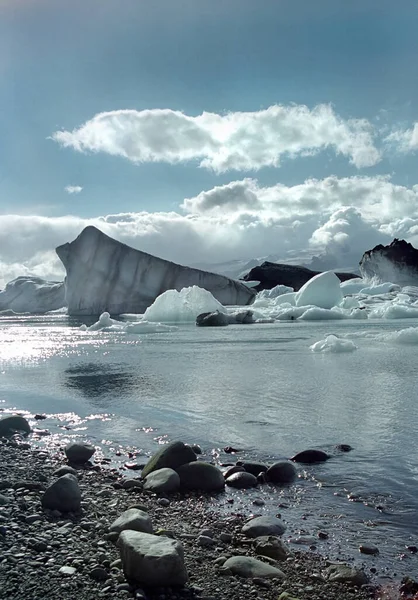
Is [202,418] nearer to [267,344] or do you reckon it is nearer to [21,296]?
[267,344]

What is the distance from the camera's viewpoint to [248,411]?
8250mm

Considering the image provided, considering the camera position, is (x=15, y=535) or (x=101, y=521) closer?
(x=15, y=535)

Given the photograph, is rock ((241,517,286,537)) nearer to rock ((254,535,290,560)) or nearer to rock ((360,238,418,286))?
rock ((254,535,290,560))

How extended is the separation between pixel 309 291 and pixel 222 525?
111 feet

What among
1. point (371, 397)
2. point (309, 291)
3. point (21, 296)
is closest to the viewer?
point (371, 397)

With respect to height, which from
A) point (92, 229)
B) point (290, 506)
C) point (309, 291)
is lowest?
point (290, 506)

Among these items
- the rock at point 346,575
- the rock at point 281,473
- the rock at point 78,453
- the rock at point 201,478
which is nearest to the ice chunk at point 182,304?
the rock at point 78,453

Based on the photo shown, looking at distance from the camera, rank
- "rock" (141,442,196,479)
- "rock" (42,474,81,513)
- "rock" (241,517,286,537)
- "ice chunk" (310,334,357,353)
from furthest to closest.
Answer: "ice chunk" (310,334,357,353) < "rock" (141,442,196,479) < "rock" (42,474,81,513) < "rock" (241,517,286,537)

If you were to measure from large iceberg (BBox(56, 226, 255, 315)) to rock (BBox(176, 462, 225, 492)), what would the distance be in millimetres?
35473

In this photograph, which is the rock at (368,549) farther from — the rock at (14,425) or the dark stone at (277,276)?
the dark stone at (277,276)

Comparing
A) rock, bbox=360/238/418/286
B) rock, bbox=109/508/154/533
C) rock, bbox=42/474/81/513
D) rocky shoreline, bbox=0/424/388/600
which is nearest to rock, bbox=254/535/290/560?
rocky shoreline, bbox=0/424/388/600

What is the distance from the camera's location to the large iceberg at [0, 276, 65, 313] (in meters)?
61.4

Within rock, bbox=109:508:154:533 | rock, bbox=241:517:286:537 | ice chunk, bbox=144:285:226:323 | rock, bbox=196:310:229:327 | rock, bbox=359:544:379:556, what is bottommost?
rock, bbox=359:544:379:556

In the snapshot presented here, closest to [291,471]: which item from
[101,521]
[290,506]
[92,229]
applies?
[290,506]
